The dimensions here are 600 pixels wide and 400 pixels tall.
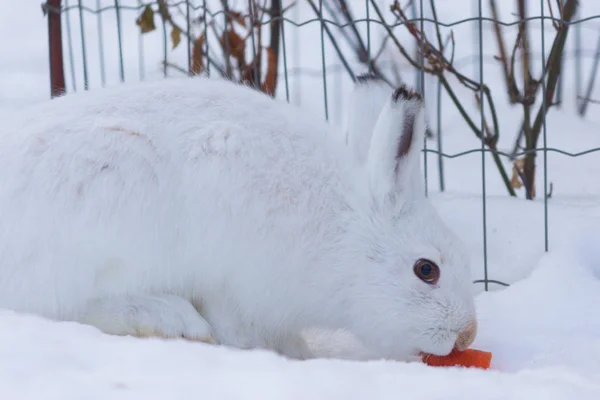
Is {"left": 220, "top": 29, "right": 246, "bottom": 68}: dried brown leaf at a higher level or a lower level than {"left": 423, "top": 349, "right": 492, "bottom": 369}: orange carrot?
higher

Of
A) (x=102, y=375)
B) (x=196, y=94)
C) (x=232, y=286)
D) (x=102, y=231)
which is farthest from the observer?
(x=196, y=94)

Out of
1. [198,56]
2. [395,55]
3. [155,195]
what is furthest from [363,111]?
[395,55]

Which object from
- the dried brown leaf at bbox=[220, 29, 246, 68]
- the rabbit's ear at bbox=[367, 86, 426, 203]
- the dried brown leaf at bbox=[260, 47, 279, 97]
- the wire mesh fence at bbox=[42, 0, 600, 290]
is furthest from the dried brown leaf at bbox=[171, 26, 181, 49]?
the rabbit's ear at bbox=[367, 86, 426, 203]

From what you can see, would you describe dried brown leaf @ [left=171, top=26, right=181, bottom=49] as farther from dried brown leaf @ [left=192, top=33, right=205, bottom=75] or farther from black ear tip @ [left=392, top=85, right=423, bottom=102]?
black ear tip @ [left=392, top=85, right=423, bottom=102]

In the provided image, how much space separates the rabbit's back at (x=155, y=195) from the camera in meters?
2.19

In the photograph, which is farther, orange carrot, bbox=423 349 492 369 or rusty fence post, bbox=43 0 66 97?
rusty fence post, bbox=43 0 66 97

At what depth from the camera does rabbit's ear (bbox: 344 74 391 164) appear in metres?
2.51

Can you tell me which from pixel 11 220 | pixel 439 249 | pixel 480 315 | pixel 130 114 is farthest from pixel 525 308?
pixel 11 220

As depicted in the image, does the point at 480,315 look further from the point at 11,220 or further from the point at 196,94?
the point at 11,220

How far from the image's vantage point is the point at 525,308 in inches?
112

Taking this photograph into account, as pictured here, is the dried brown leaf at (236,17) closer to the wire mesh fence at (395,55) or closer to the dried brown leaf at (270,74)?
the wire mesh fence at (395,55)

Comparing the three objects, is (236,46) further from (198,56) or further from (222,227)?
(222,227)

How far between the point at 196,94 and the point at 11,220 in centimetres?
58

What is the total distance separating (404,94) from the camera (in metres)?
2.31
